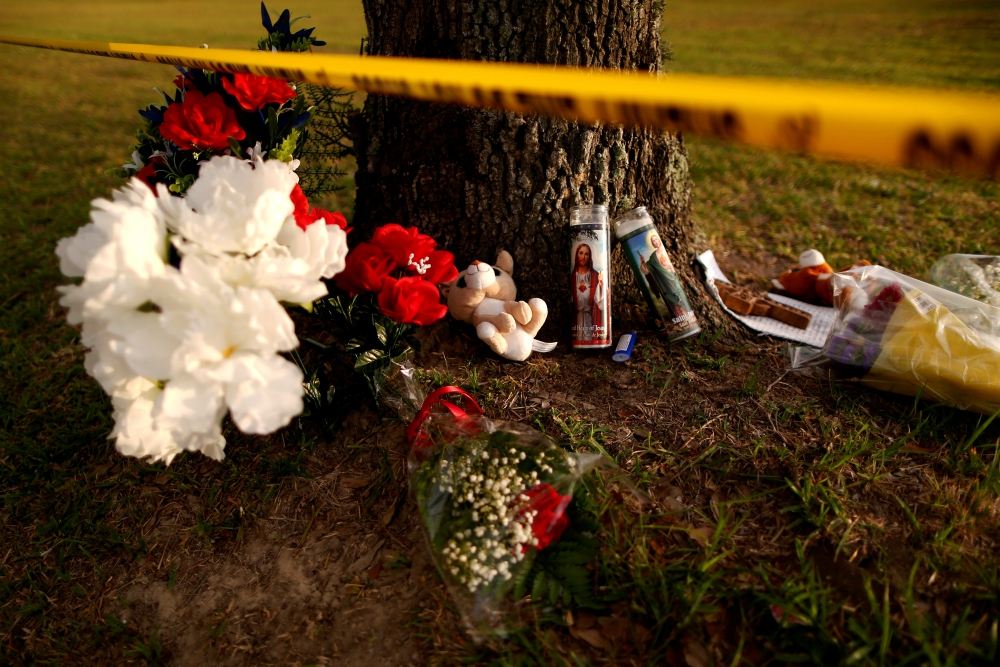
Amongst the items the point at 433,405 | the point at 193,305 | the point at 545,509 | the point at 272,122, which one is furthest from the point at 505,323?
the point at 193,305

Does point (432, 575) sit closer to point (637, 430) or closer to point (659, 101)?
point (637, 430)

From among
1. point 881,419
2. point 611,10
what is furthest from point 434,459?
point 611,10

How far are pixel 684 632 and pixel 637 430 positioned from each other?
66 cm

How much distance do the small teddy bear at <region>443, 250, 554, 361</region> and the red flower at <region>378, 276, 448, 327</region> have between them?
14.2 inches

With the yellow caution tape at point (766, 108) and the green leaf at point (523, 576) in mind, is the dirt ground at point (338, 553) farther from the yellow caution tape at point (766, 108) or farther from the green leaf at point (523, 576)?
the yellow caution tape at point (766, 108)

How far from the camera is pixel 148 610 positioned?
1.67 meters

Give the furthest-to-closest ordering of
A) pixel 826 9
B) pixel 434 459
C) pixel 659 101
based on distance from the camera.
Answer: pixel 826 9
pixel 434 459
pixel 659 101

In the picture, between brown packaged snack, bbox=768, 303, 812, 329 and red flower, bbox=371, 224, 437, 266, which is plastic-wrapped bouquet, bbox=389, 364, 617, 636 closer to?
red flower, bbox=371, 224, 437, 266

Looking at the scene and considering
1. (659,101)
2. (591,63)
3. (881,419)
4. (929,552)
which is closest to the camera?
(659,101)

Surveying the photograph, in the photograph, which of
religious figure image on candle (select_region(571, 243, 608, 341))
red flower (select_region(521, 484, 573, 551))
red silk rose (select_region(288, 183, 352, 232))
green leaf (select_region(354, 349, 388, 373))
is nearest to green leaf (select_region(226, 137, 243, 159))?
red silk rose (select_region(288, 183, 352, 232))

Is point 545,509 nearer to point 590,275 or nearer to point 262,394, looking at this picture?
point 262,394

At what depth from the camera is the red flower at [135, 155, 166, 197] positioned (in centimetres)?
179

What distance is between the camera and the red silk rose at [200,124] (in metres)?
1.70

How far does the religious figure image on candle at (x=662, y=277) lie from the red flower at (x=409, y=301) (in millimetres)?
887
